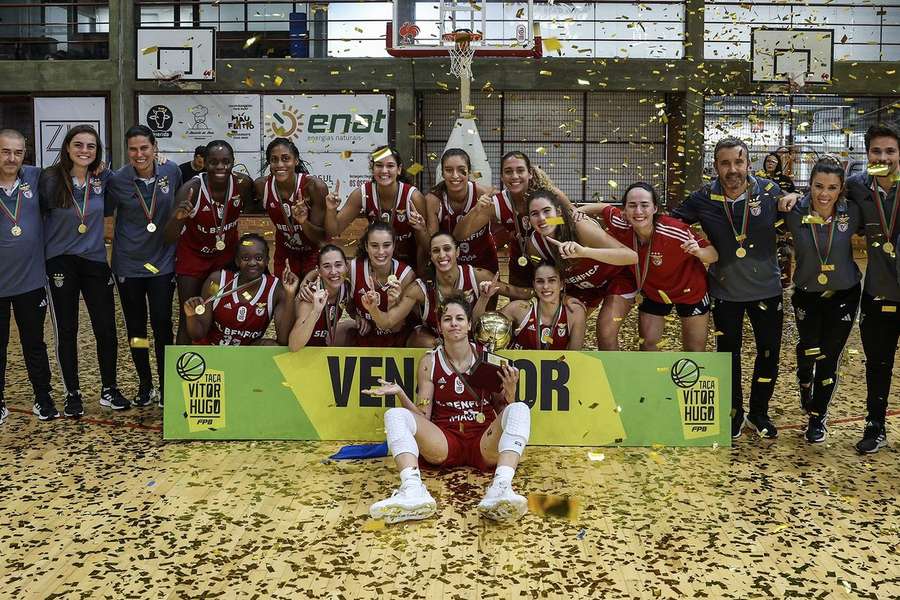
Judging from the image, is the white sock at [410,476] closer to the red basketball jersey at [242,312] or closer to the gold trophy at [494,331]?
the gold trophy at [494,331]

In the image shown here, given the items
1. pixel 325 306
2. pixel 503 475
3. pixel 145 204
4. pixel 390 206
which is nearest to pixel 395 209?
pixel 390 206

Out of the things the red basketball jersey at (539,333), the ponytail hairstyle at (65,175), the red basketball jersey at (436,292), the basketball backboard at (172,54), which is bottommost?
the red basketball jersey at (539,333)

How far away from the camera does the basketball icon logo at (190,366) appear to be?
4.01 m

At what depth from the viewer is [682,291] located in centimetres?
424

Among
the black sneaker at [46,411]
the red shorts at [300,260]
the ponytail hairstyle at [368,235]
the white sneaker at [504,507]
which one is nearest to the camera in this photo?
the white sneaker at [504,507]

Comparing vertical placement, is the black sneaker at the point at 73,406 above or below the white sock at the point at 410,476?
above

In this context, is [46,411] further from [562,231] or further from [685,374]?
[685,374]

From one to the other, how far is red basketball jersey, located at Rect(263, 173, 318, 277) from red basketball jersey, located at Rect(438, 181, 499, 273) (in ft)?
2.71

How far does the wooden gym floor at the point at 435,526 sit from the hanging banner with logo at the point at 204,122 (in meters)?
10.3

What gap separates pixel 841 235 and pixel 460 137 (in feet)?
29.4

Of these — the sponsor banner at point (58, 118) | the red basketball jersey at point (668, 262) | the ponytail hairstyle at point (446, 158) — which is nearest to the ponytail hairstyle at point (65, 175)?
the ponytail hairstyle at point (446, 158)

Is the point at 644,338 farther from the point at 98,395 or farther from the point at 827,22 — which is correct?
the point at 827,22

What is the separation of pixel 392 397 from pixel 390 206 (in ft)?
3.85

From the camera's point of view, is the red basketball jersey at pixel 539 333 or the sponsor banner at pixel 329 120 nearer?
the red basketball jersey at pixel 539 333
